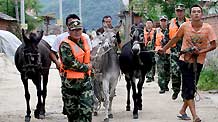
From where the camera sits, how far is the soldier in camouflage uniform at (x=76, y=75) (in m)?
8.23

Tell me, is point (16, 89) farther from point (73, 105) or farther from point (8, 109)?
point (73, 105)

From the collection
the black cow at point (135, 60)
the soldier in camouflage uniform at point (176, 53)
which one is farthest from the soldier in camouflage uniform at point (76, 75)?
the soldier in camouflage uniform at point (176, 53)

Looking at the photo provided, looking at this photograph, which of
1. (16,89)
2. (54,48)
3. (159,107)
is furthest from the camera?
(16,89)

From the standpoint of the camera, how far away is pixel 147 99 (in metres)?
15.3

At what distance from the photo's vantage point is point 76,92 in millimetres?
8398

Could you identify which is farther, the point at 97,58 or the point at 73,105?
the point at 97,58

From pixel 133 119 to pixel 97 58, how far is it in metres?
1.47

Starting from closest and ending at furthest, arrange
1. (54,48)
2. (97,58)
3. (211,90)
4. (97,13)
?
(54,48), (97,58), (211,90), (97,13)

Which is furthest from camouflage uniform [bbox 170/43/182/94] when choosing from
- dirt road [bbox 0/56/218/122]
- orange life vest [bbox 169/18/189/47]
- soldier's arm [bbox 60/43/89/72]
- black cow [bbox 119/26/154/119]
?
soldier's arm [bbox 60/43/89/72]

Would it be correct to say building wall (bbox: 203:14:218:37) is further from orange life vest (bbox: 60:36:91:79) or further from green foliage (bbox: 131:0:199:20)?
orange life vest (bbox: 60:36:91:79)

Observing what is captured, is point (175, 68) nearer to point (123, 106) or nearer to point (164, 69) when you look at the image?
point (123, 106)

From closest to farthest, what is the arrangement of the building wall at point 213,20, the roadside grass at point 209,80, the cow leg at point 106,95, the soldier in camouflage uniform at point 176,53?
the cow leg at point 106,95 < the soldier in camouflage uniform at point 176,53 < the roadside grass at point 209,80 < the building wall at point 213,20

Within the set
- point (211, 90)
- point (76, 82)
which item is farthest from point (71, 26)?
point (211, 90)

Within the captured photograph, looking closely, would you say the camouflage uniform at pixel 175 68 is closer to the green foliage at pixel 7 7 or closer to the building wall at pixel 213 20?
the building wall at pixel 213 20
